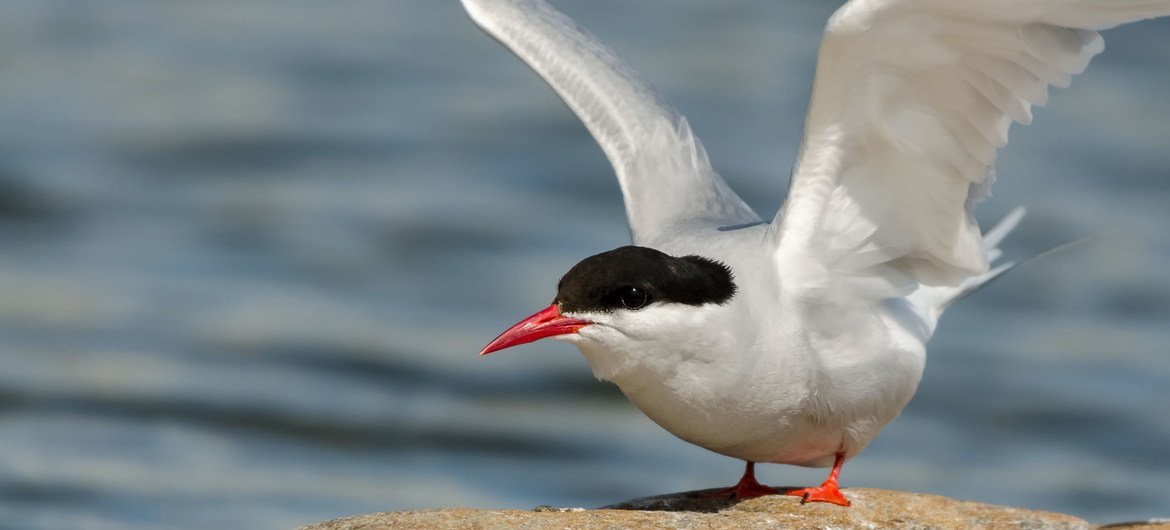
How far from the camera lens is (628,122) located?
8242mm

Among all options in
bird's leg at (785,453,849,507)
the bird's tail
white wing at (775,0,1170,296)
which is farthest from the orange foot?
the bird's tail

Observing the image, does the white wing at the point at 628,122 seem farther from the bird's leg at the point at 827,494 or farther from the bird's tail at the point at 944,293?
the bird's leg at the point at 827,494

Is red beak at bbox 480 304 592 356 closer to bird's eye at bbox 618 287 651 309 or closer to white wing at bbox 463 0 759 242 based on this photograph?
bird's eye at bbox 618 287 651 309

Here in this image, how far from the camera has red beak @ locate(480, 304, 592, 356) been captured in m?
6.15

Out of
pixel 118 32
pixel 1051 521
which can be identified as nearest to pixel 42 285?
pixel 118 32

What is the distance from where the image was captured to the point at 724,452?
6.60 m

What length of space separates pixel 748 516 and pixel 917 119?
63.3 inches

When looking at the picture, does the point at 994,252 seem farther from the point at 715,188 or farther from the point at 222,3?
the point at 222,3

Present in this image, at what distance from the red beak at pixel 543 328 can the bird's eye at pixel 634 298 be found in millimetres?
152

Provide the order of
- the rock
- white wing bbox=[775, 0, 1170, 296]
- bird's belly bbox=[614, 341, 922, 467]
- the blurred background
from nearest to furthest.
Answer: the rock → white wing bbox=[775, 0, 1170, 296] → bird's belly bbox=[614, 341, 922, 467] → the blurred background

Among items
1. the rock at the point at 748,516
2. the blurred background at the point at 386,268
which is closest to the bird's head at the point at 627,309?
the rock at the point at 748,516

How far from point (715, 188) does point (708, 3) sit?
1237cm

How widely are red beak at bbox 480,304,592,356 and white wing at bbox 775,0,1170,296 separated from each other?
0.99 meters

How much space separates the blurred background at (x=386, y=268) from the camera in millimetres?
12430
